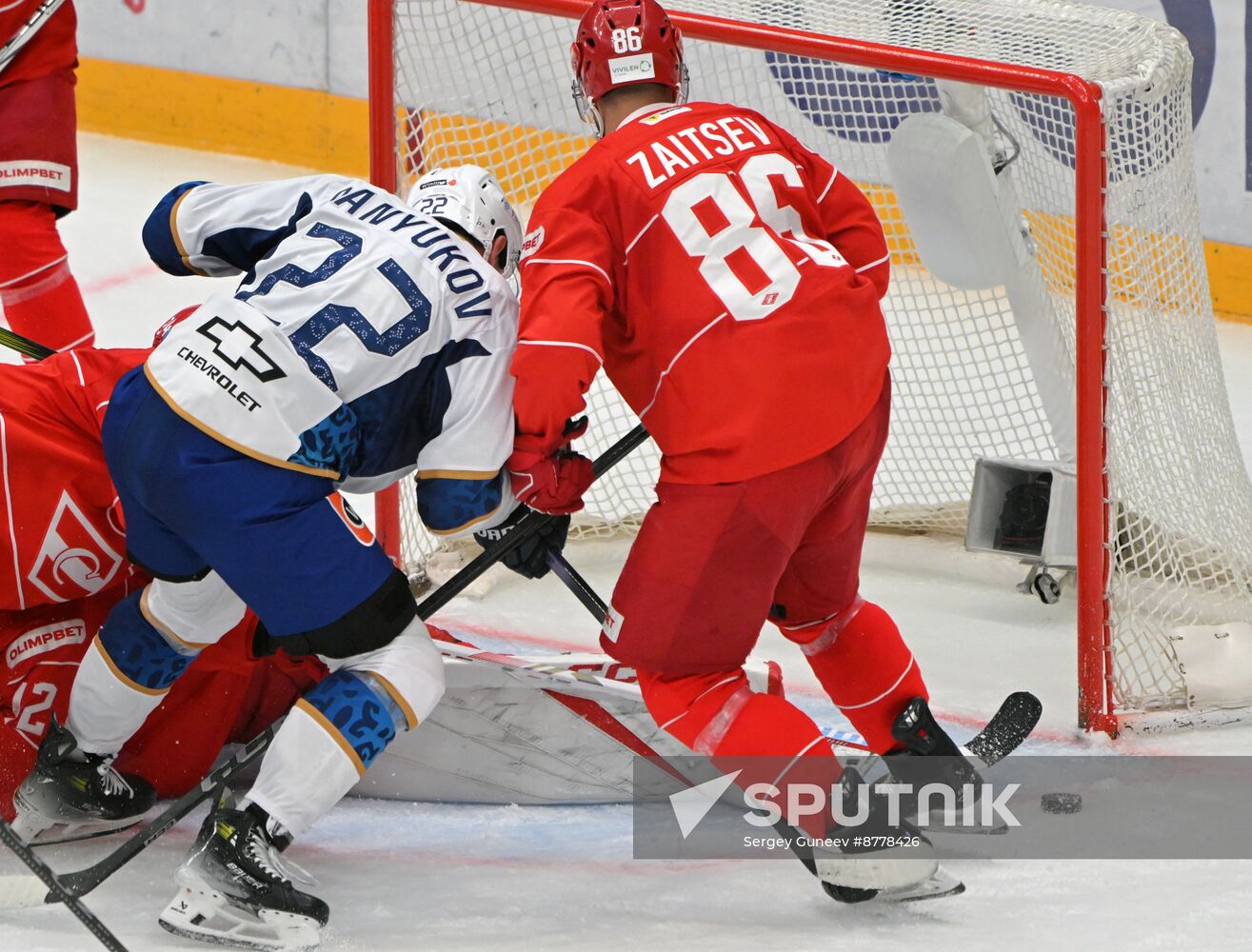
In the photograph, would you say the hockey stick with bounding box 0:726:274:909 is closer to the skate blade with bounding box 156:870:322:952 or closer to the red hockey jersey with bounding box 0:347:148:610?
the skate blade with bounding box 156:870:322:952

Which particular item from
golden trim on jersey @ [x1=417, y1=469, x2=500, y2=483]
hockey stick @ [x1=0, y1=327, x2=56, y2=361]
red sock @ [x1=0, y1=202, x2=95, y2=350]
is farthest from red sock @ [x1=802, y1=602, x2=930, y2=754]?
red sock @ [x1=0, y1=202, x2=95, y2=350]

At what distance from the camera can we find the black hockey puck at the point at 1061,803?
250 cm

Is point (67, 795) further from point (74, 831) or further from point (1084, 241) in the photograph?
point (1084, 241)

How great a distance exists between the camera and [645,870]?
233 cm

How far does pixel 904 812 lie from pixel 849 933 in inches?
→ 14.5

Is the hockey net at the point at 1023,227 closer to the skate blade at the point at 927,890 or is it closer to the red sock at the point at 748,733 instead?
the red sock at the point at 748,733

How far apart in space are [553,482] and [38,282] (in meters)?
1.55

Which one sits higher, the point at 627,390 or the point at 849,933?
the point at 627,390

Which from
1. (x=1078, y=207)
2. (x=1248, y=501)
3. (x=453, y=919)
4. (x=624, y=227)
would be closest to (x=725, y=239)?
(x=624, y=227)

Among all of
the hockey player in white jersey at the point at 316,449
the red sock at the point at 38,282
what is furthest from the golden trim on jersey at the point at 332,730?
the red sock at the point at 38,282

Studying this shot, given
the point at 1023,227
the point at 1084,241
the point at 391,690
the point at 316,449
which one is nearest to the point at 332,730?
the point at 391,690

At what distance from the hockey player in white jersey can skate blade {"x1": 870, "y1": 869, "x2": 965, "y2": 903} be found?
2.06 ft

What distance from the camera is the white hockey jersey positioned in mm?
2021

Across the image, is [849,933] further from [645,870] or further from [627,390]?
[627,390]
